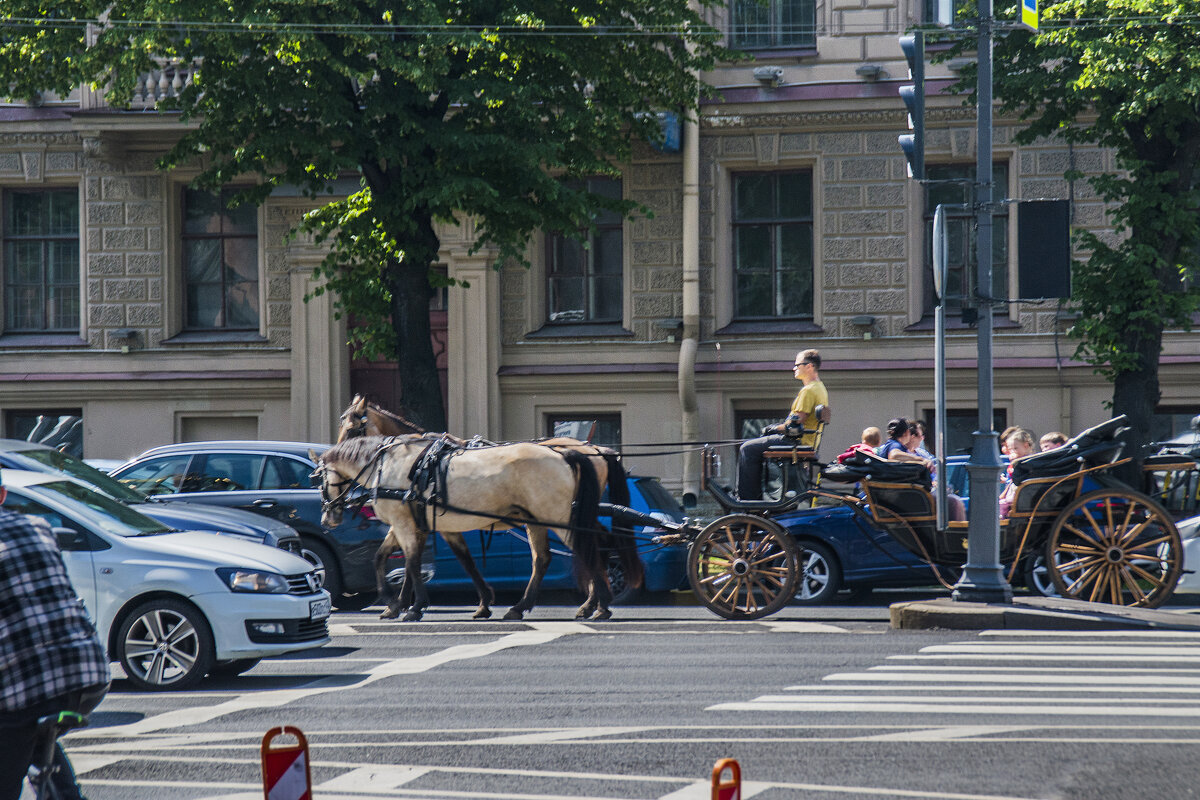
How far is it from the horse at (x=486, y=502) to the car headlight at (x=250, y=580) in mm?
3310

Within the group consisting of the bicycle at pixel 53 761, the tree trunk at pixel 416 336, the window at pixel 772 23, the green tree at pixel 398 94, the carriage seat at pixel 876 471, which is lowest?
the bicycle at pixel 53 761

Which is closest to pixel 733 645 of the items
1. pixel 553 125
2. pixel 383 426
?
pixel 383 426

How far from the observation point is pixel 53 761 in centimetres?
512

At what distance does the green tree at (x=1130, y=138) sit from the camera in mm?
17250

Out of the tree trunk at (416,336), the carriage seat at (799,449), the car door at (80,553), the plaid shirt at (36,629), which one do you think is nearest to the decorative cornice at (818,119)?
the tree trunk at (416,336)

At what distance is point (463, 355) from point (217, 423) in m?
4.33

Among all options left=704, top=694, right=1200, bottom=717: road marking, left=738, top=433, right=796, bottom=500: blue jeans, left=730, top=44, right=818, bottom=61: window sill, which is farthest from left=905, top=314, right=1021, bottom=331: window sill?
left=704, top=694, right=1200, bottom=717: road marking

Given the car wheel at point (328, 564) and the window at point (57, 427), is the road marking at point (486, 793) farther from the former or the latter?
the window at point (57, 427)

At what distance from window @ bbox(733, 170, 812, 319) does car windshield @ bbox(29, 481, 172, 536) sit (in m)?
13.9

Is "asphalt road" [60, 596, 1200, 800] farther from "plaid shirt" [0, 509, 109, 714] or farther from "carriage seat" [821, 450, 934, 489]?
"plaid shirt" [0, 509, 109, 714]

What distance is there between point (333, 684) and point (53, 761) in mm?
5411

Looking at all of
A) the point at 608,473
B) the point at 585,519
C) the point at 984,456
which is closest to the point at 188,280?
the point at 608,473

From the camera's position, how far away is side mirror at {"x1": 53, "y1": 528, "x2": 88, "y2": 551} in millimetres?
10109

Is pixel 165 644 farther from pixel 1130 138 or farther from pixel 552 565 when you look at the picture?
pixel 1130 138
